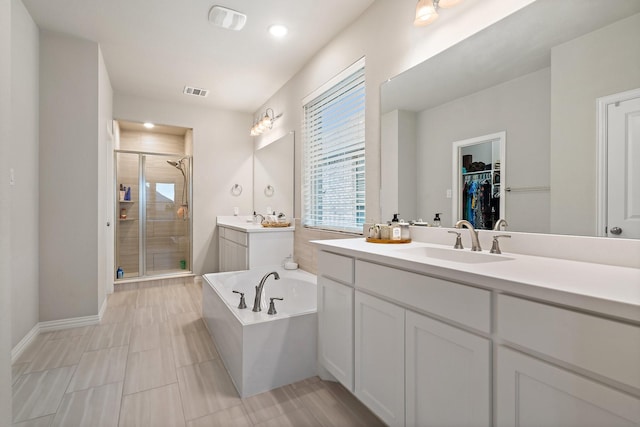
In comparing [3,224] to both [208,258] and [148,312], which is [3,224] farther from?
[208,258]

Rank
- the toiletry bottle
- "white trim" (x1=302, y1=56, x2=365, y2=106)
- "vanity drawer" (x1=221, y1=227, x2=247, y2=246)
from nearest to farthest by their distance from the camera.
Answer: the toiletry bottle
"white trim" (x1=302, y1=56, x2=365, y2=106)
"vanity drawer" (x1=221, y1=227, x2=247, y2=246)

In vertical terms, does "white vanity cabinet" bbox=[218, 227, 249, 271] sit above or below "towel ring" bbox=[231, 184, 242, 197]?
below

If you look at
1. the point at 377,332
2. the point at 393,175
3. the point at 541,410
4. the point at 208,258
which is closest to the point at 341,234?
the point at 393,175

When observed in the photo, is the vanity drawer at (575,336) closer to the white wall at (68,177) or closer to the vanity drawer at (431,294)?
the vanity drawer at (431,294)

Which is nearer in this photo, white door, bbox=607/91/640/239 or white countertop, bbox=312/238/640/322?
white countertop, bbox=312/238/640/322

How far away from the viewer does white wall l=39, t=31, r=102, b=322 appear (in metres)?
2.68

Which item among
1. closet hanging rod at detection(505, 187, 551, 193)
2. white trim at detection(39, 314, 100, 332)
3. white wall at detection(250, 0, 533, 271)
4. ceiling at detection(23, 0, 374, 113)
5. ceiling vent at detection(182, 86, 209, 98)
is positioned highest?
ceiling at detection(23, 0, 374, 113)

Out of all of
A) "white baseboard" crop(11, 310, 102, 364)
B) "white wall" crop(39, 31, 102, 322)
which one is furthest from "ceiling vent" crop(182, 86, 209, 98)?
"white baseboard" crop(11, 310, 102, 364)

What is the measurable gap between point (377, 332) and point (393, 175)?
1.06m

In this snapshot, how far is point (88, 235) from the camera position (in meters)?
2.84

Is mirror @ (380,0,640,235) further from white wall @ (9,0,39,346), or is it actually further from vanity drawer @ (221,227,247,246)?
white wall @ (9,0,39,346)

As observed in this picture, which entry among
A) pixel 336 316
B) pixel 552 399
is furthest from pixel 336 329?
pixel 552 399

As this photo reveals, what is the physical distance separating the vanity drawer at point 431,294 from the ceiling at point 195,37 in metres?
1.98

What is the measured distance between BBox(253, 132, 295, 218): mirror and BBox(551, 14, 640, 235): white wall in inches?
102
